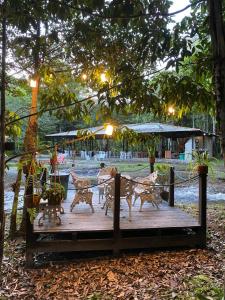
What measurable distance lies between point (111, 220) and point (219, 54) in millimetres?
3664

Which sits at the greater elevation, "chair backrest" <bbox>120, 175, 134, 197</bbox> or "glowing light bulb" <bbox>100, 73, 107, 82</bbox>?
"glowing light bulb" <bbox>100, 73, 107, 82</bbox>

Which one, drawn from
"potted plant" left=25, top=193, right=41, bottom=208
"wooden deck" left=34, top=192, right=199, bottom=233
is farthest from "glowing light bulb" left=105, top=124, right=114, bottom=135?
"wooden deck" left=34, top=192, right=199, bottom=233

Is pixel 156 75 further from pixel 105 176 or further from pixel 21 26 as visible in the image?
pixel 105 176

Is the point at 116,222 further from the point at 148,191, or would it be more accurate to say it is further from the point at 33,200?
the point at 33,200

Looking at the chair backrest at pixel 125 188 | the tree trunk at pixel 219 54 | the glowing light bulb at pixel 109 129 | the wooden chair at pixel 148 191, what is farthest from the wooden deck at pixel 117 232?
the tree trunk at pixel 219 54

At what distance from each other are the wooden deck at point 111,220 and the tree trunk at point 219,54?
3.10m

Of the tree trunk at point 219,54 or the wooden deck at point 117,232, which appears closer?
the tree trunk at point 219,54

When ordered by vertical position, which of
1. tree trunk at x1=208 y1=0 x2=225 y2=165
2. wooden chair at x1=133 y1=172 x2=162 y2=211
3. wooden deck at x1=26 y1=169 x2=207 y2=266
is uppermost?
tree trunk at x1=208 y1=0 x2=225 y2=165

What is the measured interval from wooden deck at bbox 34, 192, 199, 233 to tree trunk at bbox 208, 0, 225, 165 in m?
3.10

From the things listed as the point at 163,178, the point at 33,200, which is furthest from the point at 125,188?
the point at 163,178

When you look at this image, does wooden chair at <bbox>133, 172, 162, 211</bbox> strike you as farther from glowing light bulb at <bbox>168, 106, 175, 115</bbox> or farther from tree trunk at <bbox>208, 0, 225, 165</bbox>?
tree trunk at <bbox>208, 0, 225, 165</bbox>

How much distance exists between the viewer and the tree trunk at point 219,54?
195 cm

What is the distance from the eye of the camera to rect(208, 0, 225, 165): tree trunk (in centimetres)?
195

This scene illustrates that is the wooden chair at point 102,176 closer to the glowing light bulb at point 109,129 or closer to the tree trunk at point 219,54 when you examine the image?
the glowing light bulb at point 109,129
